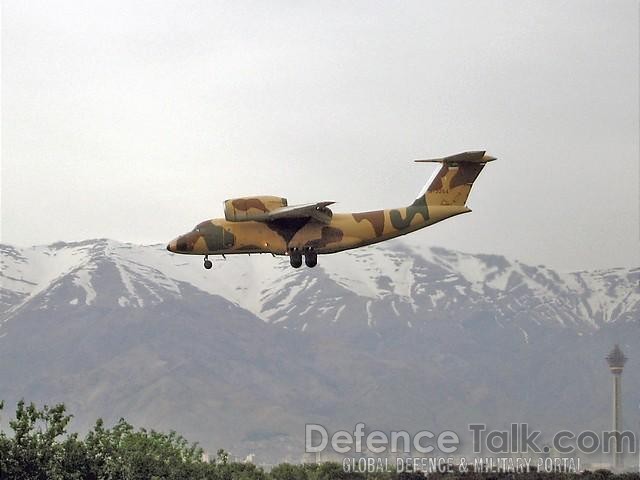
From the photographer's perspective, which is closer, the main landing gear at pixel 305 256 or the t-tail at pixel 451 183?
the main landing gear at pixel 305 256

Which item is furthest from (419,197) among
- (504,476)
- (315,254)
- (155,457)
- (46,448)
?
(504,476)

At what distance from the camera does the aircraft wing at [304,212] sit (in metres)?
67.2

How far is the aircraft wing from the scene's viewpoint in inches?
2645

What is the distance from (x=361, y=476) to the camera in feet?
410

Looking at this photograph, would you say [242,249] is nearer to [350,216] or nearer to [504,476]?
[350,216]

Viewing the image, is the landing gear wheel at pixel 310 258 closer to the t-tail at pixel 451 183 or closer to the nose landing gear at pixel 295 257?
the nose landing gear at pixel 295 257

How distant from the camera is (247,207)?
69312mm

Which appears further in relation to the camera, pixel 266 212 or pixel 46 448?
pixel 46 448

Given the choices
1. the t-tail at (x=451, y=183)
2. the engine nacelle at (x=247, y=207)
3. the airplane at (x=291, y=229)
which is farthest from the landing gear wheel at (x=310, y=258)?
the t-tail at (x=451, y=183)

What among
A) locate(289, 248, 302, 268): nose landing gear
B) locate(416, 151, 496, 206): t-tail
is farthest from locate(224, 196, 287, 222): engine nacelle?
locate(416, 151, 496, 206): t-tail

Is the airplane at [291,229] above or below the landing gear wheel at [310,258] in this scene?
above

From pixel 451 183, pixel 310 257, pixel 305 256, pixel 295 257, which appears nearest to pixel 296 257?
pixel 295 257

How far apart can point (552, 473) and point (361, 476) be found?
72.9 feet

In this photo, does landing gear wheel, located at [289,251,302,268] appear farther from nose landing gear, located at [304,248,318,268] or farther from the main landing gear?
nose landing gear, located at [304,248,318,268]
